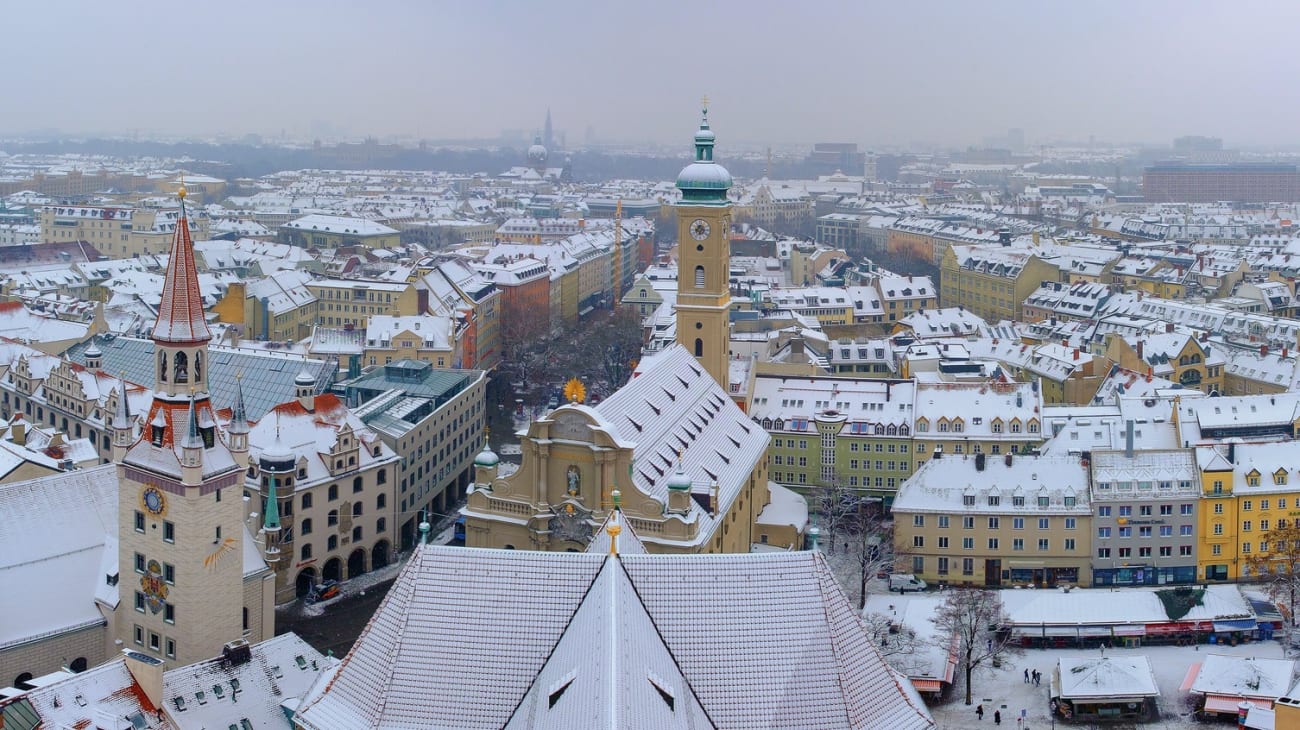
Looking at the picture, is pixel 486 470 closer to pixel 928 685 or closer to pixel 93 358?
pixel 928 685

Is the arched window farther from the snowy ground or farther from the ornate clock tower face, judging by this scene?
the snowy ground

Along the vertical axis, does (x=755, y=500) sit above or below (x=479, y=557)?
below

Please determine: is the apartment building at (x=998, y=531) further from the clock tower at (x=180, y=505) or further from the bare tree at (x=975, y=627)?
the clock tower at (x=180, y=505)

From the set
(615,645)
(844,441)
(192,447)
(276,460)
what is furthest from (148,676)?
(844,441)

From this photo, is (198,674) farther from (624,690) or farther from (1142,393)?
(1142,393)

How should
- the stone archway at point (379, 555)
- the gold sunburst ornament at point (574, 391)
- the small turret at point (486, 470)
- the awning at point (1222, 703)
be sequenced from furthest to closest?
1. the stone archway at point (379, 555)
2. the small turret at point (486, 470)
3. the gold sunburst ornament at point (574, 391)
4. the awning at point (1222, 703)

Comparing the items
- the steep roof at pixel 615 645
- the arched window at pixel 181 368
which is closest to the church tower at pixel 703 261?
the arched window at pixel 181 368

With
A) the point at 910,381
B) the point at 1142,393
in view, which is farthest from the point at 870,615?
the point at 1142,393
